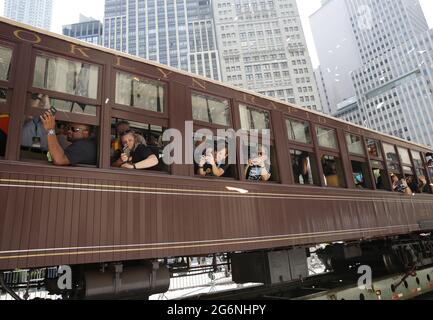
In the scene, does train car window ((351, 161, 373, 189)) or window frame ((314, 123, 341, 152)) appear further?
train car window ((351, 161, 373, 189))

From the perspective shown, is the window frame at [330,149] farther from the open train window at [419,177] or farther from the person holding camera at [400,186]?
the open train window at [419,177]

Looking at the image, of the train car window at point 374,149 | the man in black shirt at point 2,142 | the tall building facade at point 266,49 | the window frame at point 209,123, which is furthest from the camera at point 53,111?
the tall building facade at point 266,49

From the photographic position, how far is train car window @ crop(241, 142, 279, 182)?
16.0 ft

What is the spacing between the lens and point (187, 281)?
11.0 m

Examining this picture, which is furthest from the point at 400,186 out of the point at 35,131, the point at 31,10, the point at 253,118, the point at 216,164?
the point at 31,10

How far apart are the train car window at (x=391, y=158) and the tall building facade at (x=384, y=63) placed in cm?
9268

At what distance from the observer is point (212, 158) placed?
4559 millimetres

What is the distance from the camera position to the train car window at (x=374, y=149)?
7184 millimetres

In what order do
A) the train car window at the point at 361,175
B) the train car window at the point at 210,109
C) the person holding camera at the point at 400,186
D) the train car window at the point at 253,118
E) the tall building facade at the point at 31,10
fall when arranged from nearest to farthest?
the train car window at the point at 210,109 → the train car window at the point at 253,118 → the train car window at the point at 361,175 → the person holding camera at the point at 400,186 → the tall building facade at the point at 31,10

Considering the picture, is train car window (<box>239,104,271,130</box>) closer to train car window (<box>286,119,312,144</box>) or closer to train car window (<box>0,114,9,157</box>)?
train car window (<box>286,119,312,144</box>)

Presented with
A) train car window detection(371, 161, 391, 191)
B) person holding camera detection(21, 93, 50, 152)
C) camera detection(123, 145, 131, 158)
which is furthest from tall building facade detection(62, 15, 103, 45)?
Result: person holding camera detection(21, 93, 50, 152)

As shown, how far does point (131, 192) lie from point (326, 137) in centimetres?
415

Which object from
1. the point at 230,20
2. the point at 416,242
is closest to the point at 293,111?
the point at 416,242

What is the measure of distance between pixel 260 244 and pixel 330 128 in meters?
3.06
